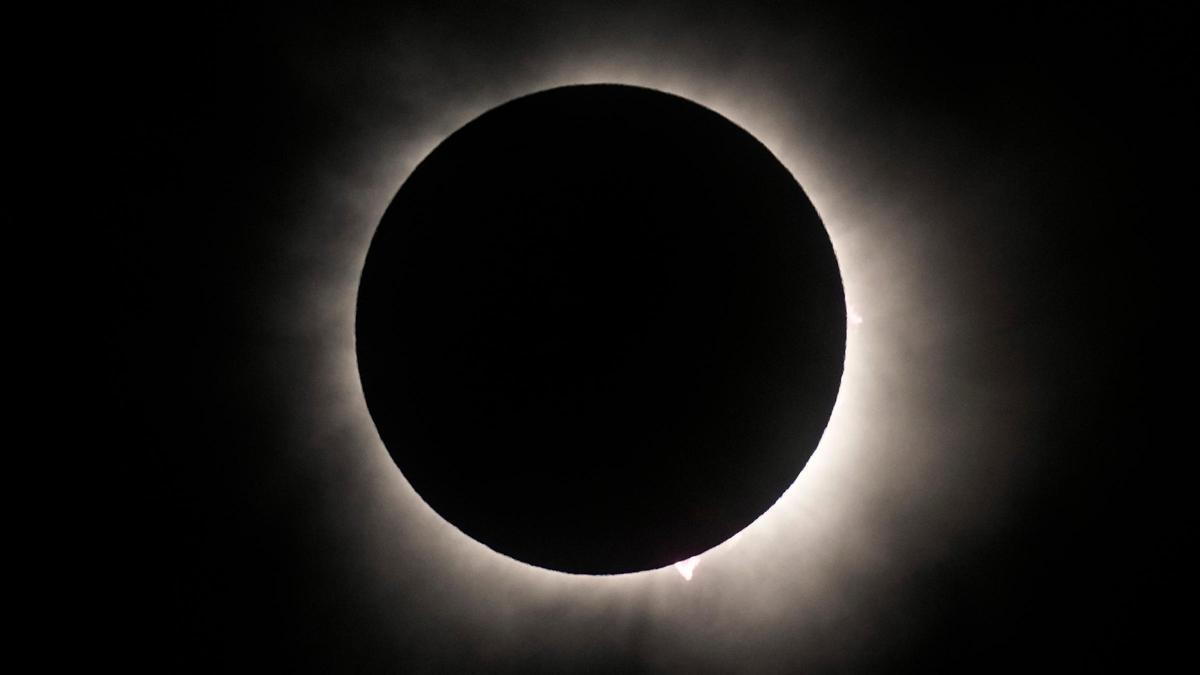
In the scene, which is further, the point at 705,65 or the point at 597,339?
the point at 705,65

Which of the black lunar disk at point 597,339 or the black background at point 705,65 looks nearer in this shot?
the black lunar disk at point 597,339

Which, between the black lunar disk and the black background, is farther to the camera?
the black background

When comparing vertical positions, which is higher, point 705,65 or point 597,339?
point 705,65

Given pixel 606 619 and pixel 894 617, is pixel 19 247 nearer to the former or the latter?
pixel 606 619
